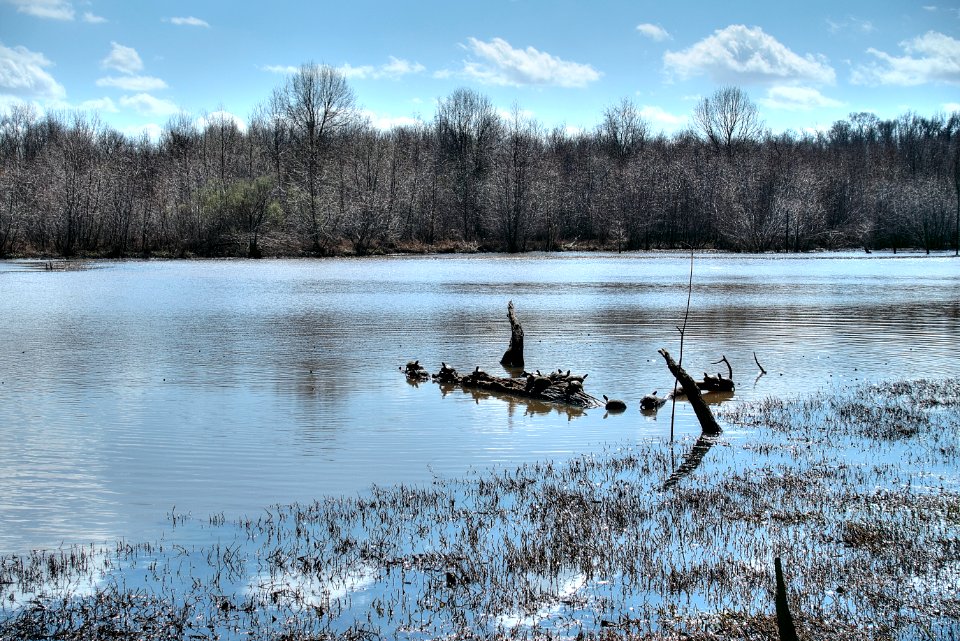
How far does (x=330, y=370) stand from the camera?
21.2 m

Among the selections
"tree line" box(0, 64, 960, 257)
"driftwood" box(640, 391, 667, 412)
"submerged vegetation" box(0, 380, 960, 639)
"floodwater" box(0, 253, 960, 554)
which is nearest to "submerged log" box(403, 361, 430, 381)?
"floodwater" box(0, 253, 960, 554)

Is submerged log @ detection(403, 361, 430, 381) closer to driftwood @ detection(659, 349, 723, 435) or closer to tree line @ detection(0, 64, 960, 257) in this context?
driftwood @ detection(659, 349, 723, 435)

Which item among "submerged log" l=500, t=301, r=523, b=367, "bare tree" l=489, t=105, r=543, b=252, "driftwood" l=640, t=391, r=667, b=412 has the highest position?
"bare tree" l=489, t=105, r=543, b=252

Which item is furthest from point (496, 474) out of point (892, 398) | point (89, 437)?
point (892, 398)

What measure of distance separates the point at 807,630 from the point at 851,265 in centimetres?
7329

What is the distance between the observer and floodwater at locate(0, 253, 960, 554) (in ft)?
37.5

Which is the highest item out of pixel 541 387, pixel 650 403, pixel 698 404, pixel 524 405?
pixel 698 404

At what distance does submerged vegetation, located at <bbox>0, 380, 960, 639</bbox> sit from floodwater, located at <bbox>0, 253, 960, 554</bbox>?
4.26ft

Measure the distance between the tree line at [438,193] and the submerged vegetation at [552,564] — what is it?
248ft

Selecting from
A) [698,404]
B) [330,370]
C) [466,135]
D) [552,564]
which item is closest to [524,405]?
[698,404]

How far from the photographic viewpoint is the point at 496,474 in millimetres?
11680

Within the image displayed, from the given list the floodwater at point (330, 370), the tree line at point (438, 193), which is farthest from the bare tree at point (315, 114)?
the floodwater at point (330, 370)

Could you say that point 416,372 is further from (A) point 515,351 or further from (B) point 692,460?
(B) point 692,460

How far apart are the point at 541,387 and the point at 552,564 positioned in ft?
Result: 30.6
